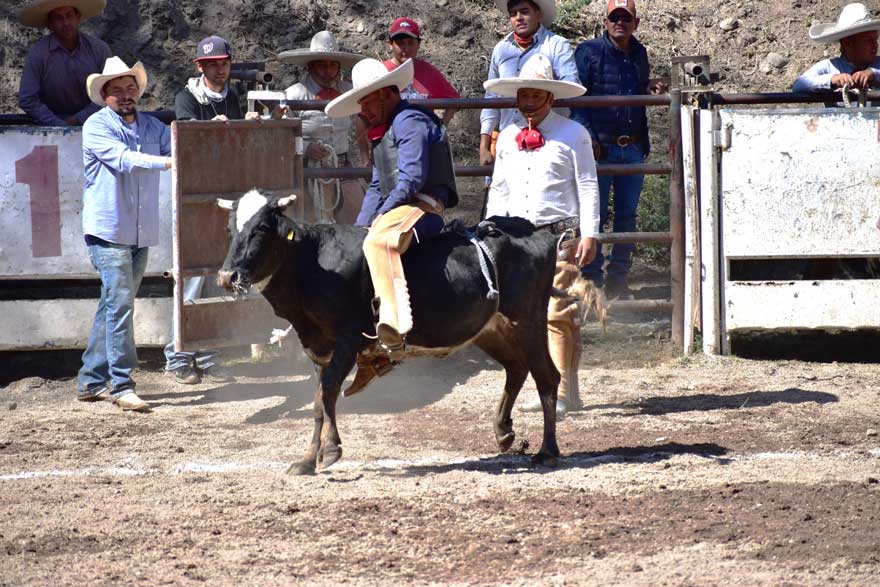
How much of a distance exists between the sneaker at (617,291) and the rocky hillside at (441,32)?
3.60 m

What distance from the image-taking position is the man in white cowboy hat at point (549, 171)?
803cm

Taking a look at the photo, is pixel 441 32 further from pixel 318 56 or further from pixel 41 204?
pixel 41 204

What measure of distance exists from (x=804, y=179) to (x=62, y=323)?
5821mm

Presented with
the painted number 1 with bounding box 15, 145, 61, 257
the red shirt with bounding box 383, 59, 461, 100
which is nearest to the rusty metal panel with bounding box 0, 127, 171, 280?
the painted number 1 with bounding box 15, 145, 61, 257

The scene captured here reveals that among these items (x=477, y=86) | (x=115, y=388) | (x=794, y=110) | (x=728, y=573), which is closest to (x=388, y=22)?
(x=477, y=86)

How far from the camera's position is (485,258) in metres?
7.16

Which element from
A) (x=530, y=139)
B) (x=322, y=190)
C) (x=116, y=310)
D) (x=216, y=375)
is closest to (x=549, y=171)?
(x=530, y=139)

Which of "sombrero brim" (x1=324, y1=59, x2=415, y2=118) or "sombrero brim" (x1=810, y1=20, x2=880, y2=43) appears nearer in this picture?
"sombrero brim" (x1=324, y1=59, x2=415, y2=118)

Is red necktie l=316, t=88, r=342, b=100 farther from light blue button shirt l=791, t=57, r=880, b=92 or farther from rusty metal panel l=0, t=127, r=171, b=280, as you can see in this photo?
light blue button shirt l=791, t=57, r=880, b=92

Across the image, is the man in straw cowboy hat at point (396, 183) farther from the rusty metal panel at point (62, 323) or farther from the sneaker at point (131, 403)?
the rusty metal panel at point (62, 323)

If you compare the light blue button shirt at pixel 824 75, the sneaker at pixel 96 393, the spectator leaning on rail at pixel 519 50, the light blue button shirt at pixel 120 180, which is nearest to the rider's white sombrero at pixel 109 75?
the light blue button shirt at pixel 120 180

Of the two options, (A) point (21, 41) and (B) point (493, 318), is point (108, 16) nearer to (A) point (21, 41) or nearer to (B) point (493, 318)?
(A) point (21, 41)

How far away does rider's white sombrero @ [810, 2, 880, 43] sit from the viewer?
10.1 meters

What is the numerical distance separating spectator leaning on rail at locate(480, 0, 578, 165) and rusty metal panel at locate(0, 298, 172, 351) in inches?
111
